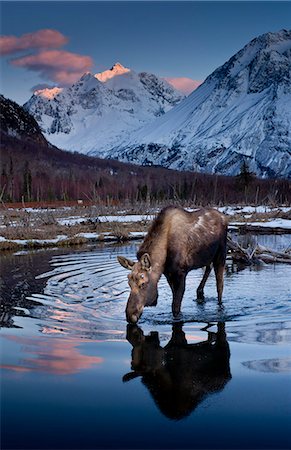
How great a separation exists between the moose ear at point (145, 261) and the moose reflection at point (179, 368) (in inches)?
44.9

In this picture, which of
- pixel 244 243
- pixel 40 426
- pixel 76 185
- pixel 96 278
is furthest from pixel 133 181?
pixel 40 426

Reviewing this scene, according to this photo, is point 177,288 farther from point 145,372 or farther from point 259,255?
point 259,255

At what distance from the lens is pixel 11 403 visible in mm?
6539

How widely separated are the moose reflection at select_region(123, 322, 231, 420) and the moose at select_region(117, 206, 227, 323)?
76 cm

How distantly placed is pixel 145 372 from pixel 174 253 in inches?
145

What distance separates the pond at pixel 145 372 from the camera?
574cm

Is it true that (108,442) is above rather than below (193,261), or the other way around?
below

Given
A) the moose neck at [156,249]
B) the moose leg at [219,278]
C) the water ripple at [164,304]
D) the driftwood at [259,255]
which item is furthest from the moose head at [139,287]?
the driftwood at [259,255]

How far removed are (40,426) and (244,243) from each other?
21.7m

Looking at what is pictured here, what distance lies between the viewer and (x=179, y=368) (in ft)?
25.3

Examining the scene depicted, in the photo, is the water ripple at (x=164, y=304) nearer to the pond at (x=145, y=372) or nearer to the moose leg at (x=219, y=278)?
the pond at (x=145, y=372)

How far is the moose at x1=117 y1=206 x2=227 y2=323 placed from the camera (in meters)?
9.74

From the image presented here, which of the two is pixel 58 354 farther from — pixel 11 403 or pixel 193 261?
pixel 193 261

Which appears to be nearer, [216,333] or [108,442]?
[108,442]
